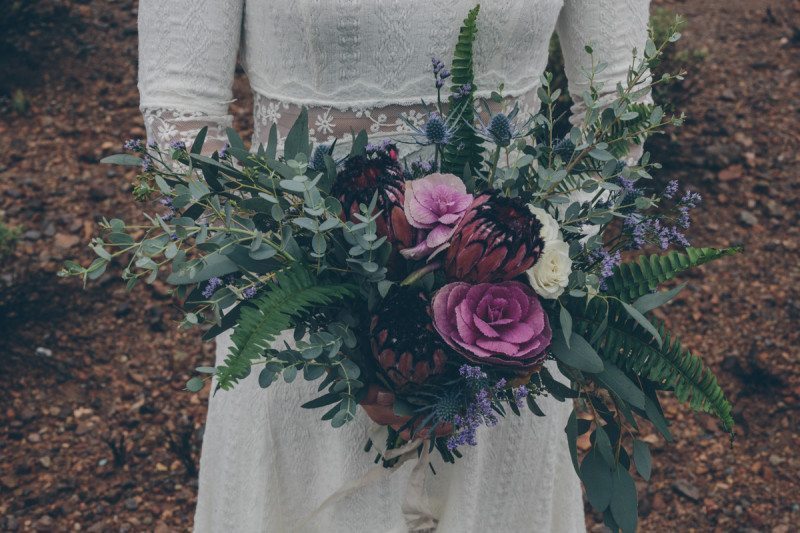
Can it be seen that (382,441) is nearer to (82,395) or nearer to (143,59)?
(143,59)

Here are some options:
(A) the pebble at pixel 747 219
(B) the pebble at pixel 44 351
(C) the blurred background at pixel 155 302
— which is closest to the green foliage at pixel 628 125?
(C) the blurred background at pixel 155 302

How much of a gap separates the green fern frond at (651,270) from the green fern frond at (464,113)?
0.28 meters

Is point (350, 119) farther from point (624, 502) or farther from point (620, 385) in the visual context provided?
point (624, 502)

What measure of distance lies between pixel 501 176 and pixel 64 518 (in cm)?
223

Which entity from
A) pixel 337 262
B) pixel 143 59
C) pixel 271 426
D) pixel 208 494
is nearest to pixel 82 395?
pixel 208 494

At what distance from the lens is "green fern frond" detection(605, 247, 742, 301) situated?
4.34 feet

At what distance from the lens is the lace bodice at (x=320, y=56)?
1.64 meters

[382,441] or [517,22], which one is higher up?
[517,22]

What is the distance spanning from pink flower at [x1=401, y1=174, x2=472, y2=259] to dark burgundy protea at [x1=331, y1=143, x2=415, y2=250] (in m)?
0.02

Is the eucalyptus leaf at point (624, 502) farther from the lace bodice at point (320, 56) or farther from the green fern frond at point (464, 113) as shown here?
the lace bodice at point (320, 56)

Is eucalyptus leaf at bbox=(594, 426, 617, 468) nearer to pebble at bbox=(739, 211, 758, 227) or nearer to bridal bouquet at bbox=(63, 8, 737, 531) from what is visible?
bridal bouquet at bbox=(63, 8, 737, 531)

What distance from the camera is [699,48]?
473cm

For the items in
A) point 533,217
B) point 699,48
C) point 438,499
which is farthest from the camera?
point 699,48


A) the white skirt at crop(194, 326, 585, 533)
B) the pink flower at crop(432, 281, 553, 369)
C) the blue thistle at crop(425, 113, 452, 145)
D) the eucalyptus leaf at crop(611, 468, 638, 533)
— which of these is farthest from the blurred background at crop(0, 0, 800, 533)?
the pink flower at crop(432, 281, 553, 369)
